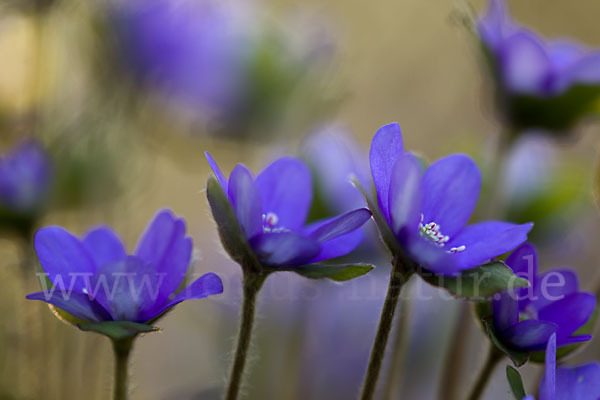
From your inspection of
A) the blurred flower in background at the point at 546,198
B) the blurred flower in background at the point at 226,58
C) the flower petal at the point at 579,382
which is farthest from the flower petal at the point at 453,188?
the blurred flower in background at the point at 226,58

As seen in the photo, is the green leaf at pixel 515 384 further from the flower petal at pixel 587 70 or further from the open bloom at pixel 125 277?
the flower petal at pixel 587 70

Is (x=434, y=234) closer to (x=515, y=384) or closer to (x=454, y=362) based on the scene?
(x=515, y=384)

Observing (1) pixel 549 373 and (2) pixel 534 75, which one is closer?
(1) pixel 549 373

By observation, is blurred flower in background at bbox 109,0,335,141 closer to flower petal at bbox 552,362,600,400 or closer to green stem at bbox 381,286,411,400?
green stem at bbox 381,286,411,400

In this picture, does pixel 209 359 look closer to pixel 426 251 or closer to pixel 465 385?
pixel 465 385

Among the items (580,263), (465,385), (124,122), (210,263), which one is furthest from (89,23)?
(580,263)

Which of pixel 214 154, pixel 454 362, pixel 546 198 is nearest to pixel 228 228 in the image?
pixel 454 362
